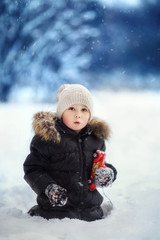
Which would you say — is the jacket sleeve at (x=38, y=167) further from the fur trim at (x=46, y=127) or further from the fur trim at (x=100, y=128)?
the fur trim at (x=100, y=128)

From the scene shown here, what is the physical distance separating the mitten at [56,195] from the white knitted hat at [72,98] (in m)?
0.38

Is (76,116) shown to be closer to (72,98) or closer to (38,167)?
(72,98)

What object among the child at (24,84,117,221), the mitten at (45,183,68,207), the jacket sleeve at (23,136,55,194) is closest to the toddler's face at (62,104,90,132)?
the child at (24,84,117,221)

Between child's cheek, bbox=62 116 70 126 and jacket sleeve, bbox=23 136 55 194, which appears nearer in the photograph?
jacket sleeve, bbox=23 136 55 194

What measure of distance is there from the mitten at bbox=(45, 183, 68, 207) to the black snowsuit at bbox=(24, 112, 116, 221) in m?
0.05

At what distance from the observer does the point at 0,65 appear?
2.69m

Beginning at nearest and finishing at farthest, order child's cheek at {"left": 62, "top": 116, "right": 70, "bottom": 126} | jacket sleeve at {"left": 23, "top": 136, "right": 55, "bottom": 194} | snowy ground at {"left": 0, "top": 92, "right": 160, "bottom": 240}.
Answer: snowy ground at {"left": 0, "top": 92, "right": 160, "bottom": 240}
jacket sleeve at {"left": 23, "top": 136, "right": 55, "bottom": 194}
child's cheek at {"left": 62, "top": 116, "right": 70, "bottom": 126}

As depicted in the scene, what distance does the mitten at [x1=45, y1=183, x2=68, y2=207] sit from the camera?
1348 millimetres

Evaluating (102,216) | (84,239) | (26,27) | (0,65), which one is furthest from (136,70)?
(84,239)

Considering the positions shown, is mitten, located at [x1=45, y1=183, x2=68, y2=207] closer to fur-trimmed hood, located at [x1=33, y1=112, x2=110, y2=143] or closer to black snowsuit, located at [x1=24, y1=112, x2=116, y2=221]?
black snowsuit, located at [x1=24, y1=112, x2=116, y2=221]

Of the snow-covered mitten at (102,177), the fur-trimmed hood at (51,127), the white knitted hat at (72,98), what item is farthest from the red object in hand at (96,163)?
the white knitted hat at (72,98)

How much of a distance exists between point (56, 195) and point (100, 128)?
0.45 m

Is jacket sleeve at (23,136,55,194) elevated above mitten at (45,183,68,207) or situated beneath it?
elevated above

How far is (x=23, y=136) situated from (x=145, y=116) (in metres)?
1.50
